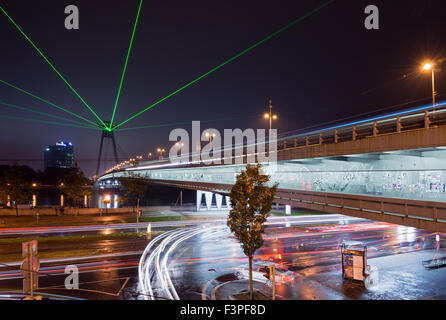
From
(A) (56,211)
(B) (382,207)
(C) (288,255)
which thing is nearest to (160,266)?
(C) (288,255)

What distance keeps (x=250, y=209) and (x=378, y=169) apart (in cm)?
680

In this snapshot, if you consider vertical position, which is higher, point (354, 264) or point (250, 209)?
point (250, 209)

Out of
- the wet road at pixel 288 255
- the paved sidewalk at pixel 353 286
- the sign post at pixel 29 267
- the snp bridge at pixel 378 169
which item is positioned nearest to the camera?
the sign post at pixel 29 267

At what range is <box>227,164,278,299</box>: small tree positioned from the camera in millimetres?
12259

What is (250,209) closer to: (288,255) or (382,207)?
(382,207)

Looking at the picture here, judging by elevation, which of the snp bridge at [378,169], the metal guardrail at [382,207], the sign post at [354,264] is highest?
the snp bridge at [378,169]

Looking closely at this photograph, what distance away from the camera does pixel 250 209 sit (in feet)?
40.7

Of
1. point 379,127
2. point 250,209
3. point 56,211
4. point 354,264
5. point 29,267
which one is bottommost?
point 56,211

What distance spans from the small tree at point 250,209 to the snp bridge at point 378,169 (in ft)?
16.5

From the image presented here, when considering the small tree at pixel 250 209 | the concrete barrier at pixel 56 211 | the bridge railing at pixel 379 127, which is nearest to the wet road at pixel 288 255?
the small tree at pixel 250 209

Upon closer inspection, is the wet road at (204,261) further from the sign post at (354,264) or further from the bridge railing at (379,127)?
the bridge railing at (379,127)

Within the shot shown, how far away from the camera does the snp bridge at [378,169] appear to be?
10.8 metres
